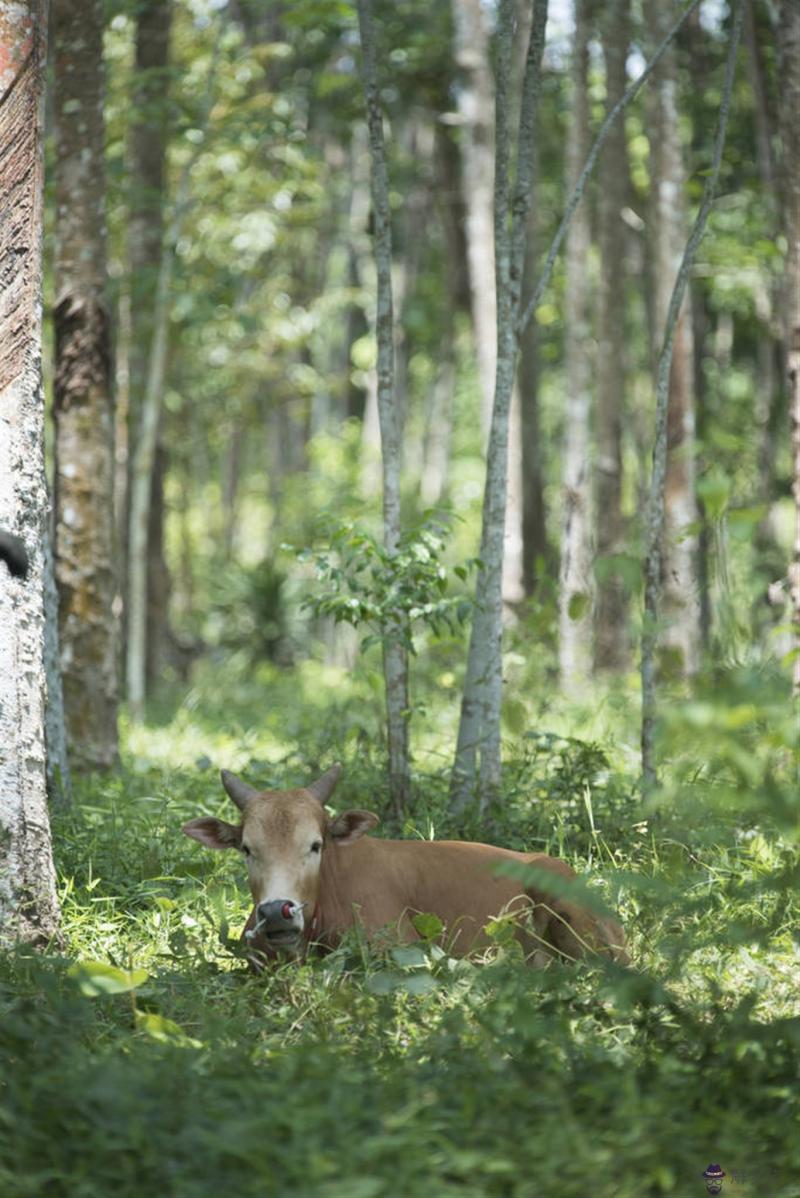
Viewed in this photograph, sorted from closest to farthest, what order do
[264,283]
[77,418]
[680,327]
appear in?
[77,418] < [680,327] < [264,283]

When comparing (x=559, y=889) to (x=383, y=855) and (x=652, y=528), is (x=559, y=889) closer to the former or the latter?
(x=383, y=855)

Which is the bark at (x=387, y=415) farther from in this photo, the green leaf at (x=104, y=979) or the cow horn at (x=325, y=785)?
the green leaf at (x=104, y=979)

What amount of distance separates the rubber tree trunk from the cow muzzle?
4598 mm

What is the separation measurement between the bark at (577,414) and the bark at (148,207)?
4214 mm

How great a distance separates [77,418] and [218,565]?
570 inches

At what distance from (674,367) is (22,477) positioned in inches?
338

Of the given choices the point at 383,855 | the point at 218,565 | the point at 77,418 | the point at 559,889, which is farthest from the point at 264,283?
the point at 559,889

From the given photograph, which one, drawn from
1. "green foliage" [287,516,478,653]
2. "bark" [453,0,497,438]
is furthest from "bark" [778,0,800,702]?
"bark" [453,0,497,438]

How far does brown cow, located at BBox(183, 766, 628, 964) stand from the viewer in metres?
5.74

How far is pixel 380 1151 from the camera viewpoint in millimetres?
3738

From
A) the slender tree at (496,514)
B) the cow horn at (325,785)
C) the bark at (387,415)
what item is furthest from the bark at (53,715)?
the cow horn at (325,785)

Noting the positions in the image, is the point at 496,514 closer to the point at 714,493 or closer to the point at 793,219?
the point at 793,219

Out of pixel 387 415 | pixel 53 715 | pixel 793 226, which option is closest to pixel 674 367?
pixel 793 226

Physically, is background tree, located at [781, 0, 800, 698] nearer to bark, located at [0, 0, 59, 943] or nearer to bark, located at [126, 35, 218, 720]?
bark, located at [0, 0, 59, 943]
